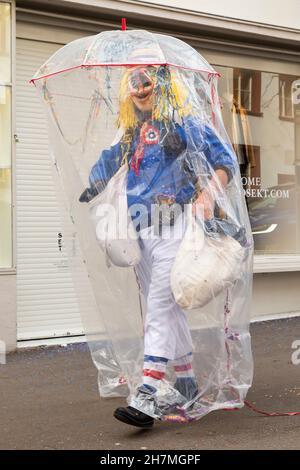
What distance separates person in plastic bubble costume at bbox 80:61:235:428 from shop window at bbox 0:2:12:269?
2.85m

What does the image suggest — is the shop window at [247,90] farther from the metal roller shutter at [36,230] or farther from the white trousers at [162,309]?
the white trousers at [162,309]

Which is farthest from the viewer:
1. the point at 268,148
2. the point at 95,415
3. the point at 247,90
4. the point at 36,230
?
the point at 268,148

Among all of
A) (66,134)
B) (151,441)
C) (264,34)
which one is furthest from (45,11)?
(151,441)

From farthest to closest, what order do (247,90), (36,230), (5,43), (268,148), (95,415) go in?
(268,148), (247,90), (36,230), (5,43), (95,415)

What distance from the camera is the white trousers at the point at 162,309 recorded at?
158 inches

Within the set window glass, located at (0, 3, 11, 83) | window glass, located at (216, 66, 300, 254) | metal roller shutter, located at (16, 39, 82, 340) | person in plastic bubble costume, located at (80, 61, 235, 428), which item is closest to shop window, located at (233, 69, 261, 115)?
window glass, located at (216, 66, 300, 254)

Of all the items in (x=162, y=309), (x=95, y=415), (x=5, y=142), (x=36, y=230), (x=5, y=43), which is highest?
(x=5, y=43)

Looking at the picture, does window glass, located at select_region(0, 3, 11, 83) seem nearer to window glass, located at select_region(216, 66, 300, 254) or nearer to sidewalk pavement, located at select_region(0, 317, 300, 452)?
sidewalk pavement, located at select_region(0, 317, 300, 452)

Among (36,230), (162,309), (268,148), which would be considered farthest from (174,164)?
(268,148)

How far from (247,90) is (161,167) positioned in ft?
16.8

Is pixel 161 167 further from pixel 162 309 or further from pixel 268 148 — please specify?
pixel 268 148

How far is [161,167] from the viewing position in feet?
13.3

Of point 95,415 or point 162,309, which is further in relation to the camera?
point 95,415
